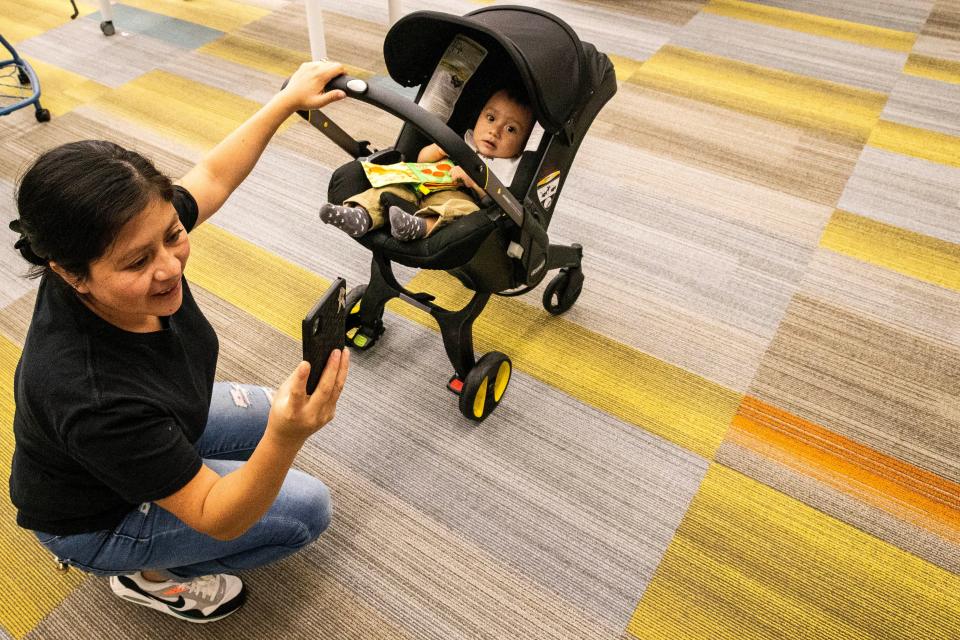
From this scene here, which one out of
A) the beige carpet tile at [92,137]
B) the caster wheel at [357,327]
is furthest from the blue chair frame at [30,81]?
the caster wheel at [357,327]

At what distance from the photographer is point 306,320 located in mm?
871

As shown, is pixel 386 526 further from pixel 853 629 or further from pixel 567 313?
pixel 853 629

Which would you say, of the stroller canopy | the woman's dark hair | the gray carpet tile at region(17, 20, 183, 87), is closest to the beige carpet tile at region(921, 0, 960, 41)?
the stroller canopy

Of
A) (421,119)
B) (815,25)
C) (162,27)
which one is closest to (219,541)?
(421,119)

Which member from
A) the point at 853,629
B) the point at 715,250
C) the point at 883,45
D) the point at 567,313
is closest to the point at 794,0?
the point at 883,45

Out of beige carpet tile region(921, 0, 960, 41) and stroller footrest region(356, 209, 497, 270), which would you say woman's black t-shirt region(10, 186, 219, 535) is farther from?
beige carpet tile region(921, 0, 960, 41)

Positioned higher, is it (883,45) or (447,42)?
(447,42)

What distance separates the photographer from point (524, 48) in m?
1.48

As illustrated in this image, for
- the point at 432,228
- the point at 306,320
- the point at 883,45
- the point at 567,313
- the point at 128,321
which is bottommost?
the point at 567,313

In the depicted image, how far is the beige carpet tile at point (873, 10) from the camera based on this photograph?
3.85 m

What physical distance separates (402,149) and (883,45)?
10.4ft

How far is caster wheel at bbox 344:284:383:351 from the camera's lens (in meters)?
1.98

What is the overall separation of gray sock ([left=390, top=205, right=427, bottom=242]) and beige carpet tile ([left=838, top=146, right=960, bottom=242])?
6.37 ft

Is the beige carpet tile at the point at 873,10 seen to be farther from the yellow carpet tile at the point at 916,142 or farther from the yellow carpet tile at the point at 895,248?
the yellow carpet tile at the point at 895,248
